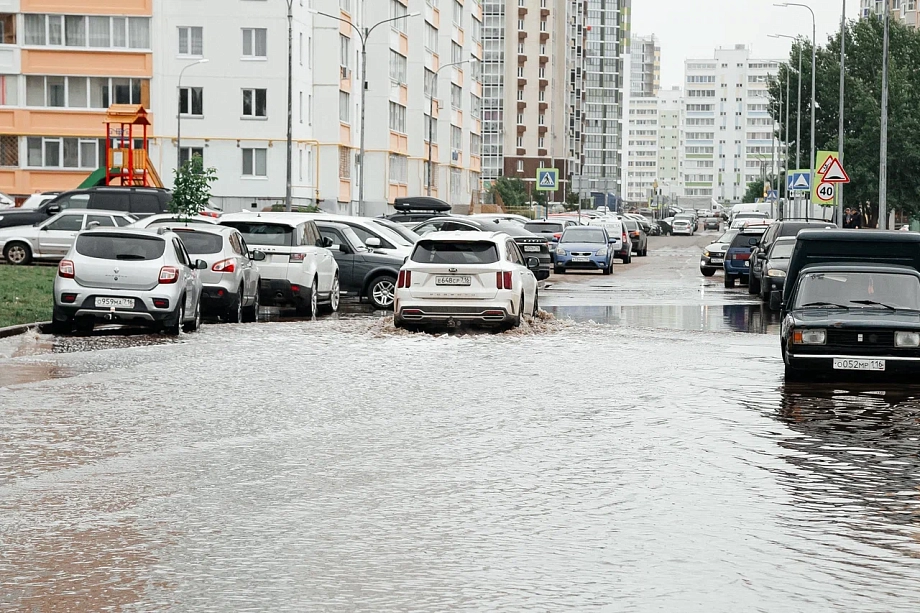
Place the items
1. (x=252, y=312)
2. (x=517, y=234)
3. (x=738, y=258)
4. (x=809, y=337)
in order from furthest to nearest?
1. (x=517, y=234)
2. (x=738, y=258)
3. (x=252, y=312)
4. (x=809, y=337)

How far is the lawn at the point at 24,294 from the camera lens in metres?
25.0

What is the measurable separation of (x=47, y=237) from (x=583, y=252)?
687 inches

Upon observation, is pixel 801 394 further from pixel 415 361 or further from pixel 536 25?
pixel 536 25

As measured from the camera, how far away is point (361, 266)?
3156cm

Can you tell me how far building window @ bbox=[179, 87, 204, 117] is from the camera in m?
71.1

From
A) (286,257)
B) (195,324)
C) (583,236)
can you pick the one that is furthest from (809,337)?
(583,236)

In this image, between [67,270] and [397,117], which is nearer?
[67,270]

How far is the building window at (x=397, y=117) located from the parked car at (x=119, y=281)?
65716mm

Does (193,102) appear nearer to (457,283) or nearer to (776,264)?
(776,264)

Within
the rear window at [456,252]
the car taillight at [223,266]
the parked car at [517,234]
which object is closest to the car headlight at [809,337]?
the rear window at [456,252]

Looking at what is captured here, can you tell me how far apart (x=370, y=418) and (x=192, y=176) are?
27215 mm

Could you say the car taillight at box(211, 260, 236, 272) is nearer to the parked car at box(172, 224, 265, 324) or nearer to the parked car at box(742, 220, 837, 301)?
the parked car at box(172, 224, 265, 324)

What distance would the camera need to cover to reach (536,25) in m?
174

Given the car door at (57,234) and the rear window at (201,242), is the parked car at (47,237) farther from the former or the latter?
the rear window at (201,242)
